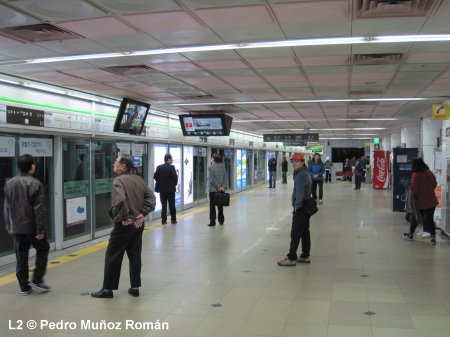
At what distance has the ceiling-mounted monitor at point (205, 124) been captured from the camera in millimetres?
10914

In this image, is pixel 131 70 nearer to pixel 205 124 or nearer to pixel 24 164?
pixel 24 164

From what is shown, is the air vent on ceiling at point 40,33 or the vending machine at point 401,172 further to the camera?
the vending machine at point 401,172

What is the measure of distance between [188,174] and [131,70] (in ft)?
22.7

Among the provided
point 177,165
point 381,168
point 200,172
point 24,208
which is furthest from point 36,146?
point 381,168

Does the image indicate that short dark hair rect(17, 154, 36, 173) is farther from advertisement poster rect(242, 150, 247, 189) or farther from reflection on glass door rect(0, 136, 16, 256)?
advertisement poster rect(242, 150, 247, 189)

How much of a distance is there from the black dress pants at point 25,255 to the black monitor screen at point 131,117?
12.5ft

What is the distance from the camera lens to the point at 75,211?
25.2 feet

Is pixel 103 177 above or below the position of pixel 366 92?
below

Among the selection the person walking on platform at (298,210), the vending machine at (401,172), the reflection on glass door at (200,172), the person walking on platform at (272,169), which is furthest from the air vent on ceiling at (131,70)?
the person walking on platform at (272,169)

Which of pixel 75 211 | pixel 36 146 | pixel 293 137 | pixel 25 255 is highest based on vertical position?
pixel 293 137

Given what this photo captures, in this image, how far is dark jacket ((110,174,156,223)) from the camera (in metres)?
4.53

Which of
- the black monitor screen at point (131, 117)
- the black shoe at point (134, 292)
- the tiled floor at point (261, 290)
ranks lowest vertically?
the tiled floor at point (261, 290)

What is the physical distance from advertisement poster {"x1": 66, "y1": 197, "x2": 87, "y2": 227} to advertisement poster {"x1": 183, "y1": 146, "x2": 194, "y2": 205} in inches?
195

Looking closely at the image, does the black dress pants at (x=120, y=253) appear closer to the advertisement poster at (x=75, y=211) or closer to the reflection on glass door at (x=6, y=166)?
the reflection on glass door at (x=6, y=166)
